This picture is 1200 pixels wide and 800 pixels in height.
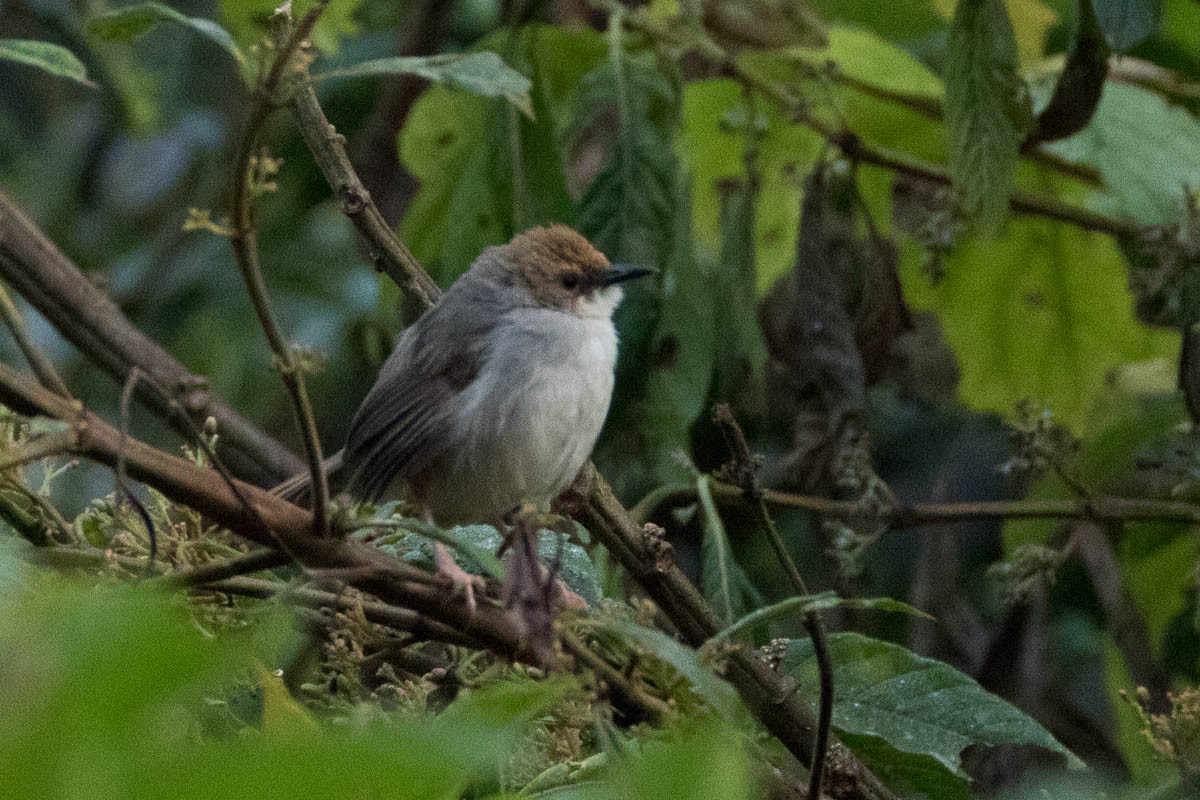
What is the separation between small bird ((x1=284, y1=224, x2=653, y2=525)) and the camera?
2801 mm

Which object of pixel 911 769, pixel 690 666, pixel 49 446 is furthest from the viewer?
pixel 911 769

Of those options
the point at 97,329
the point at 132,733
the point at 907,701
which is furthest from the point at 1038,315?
the point at 132,733

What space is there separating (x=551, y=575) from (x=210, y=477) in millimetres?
392

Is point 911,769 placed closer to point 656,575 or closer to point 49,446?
point 656,575

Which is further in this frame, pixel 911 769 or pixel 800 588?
pixel 911 769

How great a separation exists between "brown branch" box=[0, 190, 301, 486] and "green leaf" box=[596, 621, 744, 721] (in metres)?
2.13

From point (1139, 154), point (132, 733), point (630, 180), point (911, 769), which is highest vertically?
point (132, 733)

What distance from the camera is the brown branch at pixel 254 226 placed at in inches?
Result: 53.2

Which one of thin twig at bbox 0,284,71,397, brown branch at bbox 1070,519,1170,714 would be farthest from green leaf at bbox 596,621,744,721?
brown branch at bbox 1070,519,1170,714

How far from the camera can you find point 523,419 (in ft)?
9.24

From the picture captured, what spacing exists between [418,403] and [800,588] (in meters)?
1.35

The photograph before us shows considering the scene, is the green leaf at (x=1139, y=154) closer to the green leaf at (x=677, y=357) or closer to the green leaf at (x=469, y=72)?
the green leaf at (x=677, y=357)

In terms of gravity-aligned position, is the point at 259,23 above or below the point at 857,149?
above

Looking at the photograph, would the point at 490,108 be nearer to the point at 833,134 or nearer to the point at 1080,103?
the point at 833,134
